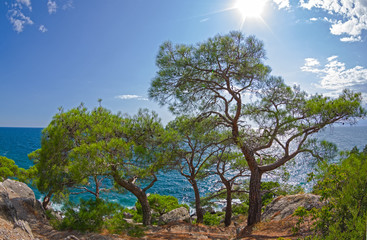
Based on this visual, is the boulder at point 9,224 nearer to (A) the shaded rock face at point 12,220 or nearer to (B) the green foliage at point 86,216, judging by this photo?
(A) the shaded rock face at point 12,220

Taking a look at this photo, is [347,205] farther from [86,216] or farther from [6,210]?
[6,210]

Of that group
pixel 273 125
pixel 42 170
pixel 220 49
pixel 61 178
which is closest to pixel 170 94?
pixel 220 49

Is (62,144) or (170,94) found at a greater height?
(170,94)

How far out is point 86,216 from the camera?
6.42m

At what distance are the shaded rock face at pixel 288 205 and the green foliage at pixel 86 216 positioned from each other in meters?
5.84

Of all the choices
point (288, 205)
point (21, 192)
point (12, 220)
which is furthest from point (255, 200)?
point (21, 192)

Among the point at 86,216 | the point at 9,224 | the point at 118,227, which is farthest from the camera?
the point at 118,227

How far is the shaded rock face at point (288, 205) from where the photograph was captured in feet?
23.5

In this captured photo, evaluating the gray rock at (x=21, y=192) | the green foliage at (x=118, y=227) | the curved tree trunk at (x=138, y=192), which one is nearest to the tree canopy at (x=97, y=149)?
the curved tree trunk at (x=138, y=192)

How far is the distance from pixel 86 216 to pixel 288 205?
701 cm

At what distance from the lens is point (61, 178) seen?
7711 millimetres

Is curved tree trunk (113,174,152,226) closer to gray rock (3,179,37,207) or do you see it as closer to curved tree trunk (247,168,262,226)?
gray rock (3,179,37,207)

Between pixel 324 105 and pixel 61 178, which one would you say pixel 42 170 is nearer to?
pixel 61 178

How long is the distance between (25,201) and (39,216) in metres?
0.71
